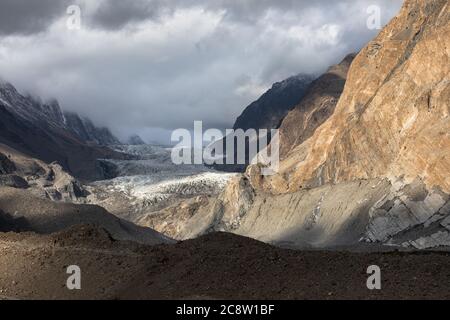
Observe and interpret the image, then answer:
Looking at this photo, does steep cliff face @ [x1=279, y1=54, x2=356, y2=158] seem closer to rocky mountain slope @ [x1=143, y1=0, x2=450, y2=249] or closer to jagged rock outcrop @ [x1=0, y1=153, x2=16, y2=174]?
jagged rock outcrop @ [x1=0, y1=153, x2=16, y2=174]

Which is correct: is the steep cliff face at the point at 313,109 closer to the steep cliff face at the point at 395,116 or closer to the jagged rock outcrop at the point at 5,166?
the jagged rock outcrop at the point at 5,166

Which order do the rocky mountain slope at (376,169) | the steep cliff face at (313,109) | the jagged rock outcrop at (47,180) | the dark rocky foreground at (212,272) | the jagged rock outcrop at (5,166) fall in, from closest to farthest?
the dark rocky foreground at (212,272) < the rocky mountain slope at (376,169) < the jagged rock outcrop at (5,166) < the jagged rock outcrop at (47,180) < the steep cliff face at (313,109)

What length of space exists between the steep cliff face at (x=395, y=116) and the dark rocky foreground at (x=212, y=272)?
3202 centimetres

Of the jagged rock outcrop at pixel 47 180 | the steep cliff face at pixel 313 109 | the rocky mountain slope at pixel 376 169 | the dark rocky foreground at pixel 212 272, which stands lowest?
the dark rocky foreground at pixel 212 272

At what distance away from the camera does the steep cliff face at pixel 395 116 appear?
171 feet

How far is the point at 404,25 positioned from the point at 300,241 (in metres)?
28.7

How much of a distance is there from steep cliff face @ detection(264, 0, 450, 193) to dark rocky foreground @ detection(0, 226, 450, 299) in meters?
32.0

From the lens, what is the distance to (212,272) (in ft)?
57.8

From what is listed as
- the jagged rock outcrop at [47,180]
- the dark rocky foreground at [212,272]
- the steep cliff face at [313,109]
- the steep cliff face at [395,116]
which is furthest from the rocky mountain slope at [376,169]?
the steep cliff face at [313,109]

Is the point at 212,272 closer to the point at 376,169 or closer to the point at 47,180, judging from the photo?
the point at 376,169

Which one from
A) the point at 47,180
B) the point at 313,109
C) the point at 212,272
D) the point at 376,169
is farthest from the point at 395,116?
the point at 47,180

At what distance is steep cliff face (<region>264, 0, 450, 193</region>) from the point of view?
5200 centimetres

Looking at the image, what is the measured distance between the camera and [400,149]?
56.8 metres
